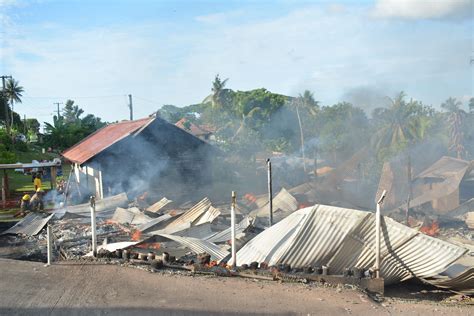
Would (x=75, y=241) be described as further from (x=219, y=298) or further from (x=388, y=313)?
(x=388, y=313)

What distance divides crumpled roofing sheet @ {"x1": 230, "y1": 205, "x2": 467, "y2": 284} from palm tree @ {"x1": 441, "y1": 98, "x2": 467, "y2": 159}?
20346mm

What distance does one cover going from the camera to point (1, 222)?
15.2 metres

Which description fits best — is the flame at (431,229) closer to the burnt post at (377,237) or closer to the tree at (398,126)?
the burnt post at (377,237)

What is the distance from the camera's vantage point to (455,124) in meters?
29.0

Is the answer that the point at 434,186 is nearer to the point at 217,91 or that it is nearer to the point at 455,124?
the point at 455,124

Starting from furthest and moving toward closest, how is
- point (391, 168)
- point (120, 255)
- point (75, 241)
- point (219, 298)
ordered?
point (391, 168) → point (75, 241) → point (120, 255) → point (219, 298)

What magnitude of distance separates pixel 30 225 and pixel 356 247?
34.5ft

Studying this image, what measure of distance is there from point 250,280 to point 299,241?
1.02 m

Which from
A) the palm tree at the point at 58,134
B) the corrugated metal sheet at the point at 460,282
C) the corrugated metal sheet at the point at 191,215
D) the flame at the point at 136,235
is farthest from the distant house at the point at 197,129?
the corrugated metal sheet at the point at 460,282

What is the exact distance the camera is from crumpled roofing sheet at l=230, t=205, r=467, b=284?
22.8ft

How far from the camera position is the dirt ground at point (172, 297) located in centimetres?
622

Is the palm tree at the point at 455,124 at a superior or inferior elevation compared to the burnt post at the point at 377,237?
superior

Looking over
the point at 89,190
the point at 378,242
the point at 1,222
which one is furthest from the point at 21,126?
the point at 378,242

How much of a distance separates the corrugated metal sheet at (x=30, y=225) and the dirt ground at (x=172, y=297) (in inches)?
239
